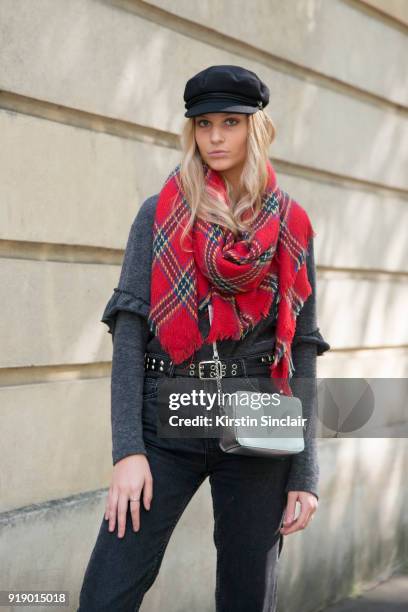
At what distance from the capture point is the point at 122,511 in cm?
238

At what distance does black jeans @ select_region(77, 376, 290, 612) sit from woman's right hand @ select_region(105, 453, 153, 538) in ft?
0.10

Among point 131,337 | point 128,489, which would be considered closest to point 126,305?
point 131,337

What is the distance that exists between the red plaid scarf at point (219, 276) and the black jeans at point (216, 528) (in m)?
0.22

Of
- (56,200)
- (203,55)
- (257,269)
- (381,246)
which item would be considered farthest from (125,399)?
(381,246)

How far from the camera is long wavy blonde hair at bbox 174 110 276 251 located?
8.34ft

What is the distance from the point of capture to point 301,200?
16.0 feet

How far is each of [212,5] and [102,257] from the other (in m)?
1.28

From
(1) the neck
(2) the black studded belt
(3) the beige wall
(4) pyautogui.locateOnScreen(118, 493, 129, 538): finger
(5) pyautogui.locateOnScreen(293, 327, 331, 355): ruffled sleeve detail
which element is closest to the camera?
(4) pyautogui.locateOnScreen(118, 493, 129, 538): finger

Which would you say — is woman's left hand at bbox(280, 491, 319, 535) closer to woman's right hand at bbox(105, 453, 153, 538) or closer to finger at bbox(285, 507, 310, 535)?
finger at bbox(285, 507, 310, 535)

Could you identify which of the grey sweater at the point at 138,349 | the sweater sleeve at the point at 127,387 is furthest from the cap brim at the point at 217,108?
the sweater sleeve at the point at 127,387

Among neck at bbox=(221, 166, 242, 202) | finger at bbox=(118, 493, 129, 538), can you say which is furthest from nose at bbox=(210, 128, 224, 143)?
finger at bbox=(118, 493, 129, 538)

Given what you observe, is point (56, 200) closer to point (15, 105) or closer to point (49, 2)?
point (15, 105)

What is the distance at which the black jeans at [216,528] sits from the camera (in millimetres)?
2395

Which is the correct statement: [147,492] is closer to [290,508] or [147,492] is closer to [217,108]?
[290,508]
